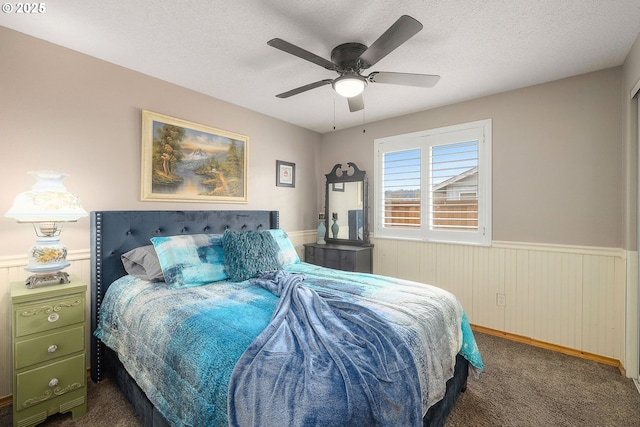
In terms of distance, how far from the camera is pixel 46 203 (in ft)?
5.87

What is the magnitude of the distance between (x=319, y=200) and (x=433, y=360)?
329 cm

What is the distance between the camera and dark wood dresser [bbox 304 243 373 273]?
11.9 ft

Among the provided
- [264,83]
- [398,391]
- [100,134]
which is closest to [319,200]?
[264,83]

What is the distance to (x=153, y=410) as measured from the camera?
1513 mm

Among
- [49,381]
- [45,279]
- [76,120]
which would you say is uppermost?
[76,120]

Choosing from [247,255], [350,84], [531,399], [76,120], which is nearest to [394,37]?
[350,84]

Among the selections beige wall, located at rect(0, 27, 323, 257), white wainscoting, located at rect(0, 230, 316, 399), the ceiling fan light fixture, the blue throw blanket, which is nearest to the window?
the ceiling fan light fixture

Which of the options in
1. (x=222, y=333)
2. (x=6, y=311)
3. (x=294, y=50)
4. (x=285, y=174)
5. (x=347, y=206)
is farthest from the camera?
(x=347, y=206)

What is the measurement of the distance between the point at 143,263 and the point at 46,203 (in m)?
0.72

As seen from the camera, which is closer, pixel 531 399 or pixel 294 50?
pixel 294 50

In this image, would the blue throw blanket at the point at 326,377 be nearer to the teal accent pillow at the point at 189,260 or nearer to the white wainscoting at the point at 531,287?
the teal accent pillow at the point at 189,260

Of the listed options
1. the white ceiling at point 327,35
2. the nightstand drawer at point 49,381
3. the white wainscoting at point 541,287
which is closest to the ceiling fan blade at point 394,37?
the white ceiling at point 327,35

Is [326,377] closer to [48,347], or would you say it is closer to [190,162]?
[48,347]

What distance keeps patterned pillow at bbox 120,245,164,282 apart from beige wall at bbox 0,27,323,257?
350mm
